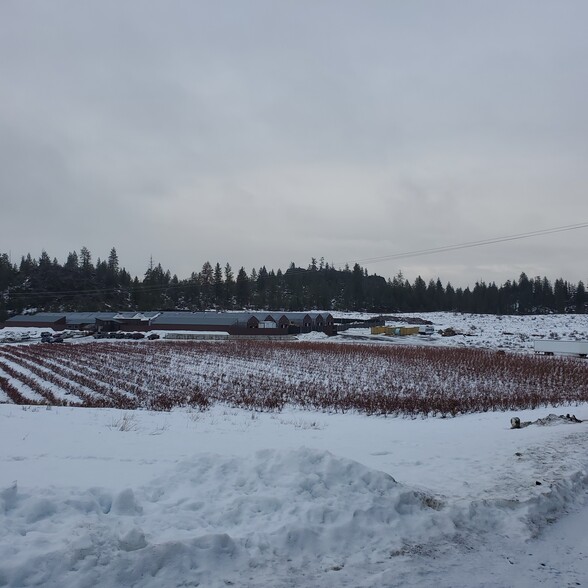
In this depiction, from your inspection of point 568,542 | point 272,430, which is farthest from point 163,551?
point 272,430

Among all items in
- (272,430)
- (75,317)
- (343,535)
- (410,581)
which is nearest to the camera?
(410,581)

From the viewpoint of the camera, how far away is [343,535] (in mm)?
5648

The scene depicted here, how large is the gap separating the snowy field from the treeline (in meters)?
113

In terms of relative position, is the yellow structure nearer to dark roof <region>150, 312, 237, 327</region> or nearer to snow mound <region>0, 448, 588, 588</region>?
dark roof <region>150, 312, 237, 327</region>

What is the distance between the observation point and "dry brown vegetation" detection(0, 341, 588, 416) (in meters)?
17.7

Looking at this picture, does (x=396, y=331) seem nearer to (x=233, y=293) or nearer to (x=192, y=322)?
(x=192, y=322)

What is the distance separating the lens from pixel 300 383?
2345cm

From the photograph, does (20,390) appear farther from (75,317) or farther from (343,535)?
(75,317)

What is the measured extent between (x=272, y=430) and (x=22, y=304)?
415ft

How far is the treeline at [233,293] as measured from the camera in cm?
12431

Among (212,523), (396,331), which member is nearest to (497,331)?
(396,331)

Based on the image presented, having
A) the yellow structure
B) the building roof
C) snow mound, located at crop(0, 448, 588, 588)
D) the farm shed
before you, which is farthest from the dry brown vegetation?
the building roof

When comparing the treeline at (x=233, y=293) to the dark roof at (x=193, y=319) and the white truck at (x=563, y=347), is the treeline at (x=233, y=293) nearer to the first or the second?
the dark roof at (x=193, y=319)

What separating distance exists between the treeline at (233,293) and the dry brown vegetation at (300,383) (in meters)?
88.2
